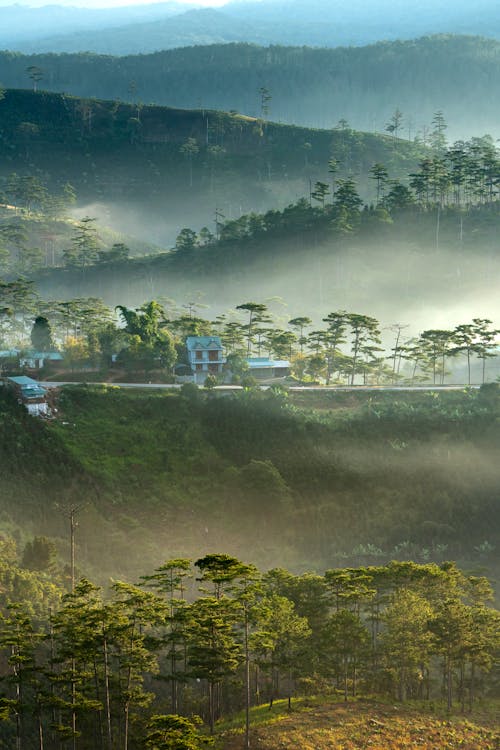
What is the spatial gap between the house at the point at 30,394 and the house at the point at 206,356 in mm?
17659

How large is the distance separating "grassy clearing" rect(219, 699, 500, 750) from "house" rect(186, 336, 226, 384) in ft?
168

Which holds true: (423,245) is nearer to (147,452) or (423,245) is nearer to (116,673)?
(147,452)

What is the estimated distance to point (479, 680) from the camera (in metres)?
50.9

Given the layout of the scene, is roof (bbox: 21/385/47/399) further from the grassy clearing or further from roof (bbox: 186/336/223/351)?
the grassy clearing

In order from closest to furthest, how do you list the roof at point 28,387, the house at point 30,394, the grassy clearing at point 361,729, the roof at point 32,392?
the grassy clearing at point 361,729 < the house at point 30,394 < the roof at point 32,392 < the roof at point 28,387

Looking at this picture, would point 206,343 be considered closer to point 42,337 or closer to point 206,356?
point 206,356

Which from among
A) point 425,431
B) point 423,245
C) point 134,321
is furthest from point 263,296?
point 425,431

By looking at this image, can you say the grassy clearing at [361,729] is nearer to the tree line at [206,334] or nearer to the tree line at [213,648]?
the tree line at [213,648]

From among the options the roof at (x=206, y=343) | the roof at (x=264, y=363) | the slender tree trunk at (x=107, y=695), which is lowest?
the slender tree trunk at (x=107, y=695)

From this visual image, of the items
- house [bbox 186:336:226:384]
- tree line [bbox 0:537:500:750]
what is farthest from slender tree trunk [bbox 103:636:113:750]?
house [bbox 186:336:226:384]

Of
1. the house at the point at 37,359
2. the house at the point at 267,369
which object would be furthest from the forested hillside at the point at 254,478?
the house at the point at 37,359

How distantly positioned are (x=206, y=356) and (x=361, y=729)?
182 feet

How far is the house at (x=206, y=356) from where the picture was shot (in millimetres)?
94250

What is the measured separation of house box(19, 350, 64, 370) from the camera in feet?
305
